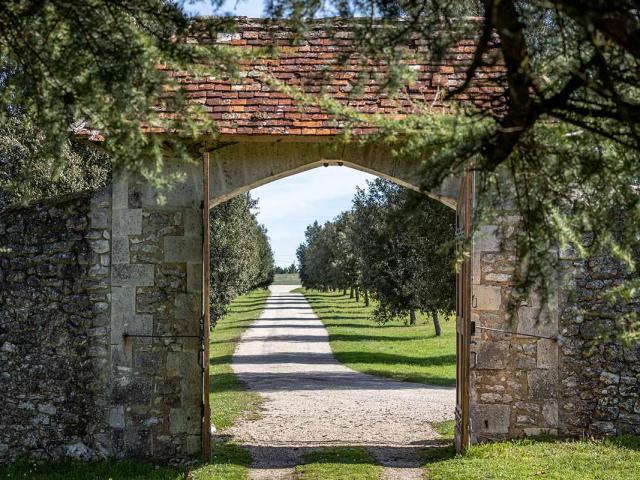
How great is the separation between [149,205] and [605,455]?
5760mm

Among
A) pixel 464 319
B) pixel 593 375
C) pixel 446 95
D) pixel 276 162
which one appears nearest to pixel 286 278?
pixel 276 162

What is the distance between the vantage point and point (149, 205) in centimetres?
976

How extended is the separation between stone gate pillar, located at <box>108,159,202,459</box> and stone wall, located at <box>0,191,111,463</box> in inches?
7.6

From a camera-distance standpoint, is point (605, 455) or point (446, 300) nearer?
point (605, 455)

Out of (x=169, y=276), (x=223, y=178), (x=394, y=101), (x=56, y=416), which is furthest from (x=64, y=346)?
(x=394, y=101)

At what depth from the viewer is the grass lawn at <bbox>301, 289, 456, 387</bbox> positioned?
1939cm

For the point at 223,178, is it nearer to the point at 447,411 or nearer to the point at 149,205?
the point at 149,205

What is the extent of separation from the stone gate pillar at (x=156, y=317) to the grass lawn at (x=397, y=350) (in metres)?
9.16

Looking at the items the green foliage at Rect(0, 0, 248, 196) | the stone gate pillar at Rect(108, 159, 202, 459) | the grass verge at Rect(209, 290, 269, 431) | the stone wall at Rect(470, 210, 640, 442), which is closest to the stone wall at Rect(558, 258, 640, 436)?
the stone wall at Rect(470, 210, 640, 442)

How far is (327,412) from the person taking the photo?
44.1 feet

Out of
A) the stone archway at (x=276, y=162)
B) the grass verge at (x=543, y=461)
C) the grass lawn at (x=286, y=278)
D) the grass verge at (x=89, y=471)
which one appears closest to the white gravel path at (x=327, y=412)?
the grass verge at (x=543, y=461)

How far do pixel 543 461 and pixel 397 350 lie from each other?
15305 mm

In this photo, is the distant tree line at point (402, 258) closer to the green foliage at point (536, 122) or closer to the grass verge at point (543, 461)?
the grass verge at point (543, 461)

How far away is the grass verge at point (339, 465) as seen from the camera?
8.91 meters
